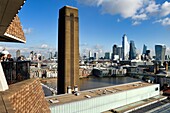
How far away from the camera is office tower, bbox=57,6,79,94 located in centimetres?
2755

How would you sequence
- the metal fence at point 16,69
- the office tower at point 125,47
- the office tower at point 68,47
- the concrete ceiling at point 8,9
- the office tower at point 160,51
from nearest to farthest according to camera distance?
the concrete ceiling at point 8,9
the metal fence at point 16,69
the office tower at point 68,47
the office tower at point 160,51
the office tower at point 125,47

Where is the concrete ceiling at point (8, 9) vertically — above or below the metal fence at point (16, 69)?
above

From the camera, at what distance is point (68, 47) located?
90.8 feet

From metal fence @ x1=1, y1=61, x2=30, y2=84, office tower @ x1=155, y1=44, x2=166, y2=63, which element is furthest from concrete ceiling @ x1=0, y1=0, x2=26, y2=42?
office tower @ x1=155, y1=44, x2=166, y2=63

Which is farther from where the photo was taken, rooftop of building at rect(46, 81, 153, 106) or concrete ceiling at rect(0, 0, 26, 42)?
rooftop of building at rect(46, 81, 153, 106)

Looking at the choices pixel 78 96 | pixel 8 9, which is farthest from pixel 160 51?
pixel 8 9

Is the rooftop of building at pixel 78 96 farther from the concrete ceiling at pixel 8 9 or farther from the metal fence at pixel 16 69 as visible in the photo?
the concrete ceiling at pixel 8 9

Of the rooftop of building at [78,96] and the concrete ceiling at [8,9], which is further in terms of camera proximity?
the rooftop of building at [78,96]

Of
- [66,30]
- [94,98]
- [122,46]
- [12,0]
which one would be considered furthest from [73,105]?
[122,46]

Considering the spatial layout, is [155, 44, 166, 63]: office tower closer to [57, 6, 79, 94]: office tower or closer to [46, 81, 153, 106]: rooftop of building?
[57, 6, 79, 94]: office tower

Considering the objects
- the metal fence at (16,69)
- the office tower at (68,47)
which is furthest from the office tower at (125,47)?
the metal fence at (16,69)

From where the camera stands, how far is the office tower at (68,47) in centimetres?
2755

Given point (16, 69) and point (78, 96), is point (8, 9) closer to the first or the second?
point (16, 69)

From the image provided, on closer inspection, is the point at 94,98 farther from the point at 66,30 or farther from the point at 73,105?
the point at 66,30
